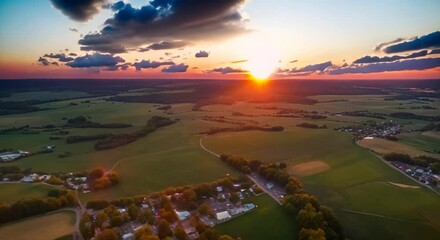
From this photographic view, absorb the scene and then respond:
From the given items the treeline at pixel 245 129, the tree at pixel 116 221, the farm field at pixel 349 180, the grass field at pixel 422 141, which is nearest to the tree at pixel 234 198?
the farm field at pixel 349 180

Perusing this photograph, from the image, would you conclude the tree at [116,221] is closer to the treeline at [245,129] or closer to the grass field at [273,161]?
the grass field at [273,161]

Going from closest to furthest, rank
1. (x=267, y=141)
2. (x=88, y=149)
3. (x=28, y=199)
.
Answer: (x=28, y=199), (x=88, y=149), (x=267, y=141)

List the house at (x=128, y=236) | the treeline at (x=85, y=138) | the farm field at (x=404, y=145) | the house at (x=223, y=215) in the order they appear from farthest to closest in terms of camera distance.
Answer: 1. the treeline at (x=85, y=138)
2. the farm field at (x=404, y=145)
3. the house at (x=223, y=215)
4. the house at (x=128, y=236)

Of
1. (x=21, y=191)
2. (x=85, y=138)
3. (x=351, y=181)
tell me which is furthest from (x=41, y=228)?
(x=85, y=138)

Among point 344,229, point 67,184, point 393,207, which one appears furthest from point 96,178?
point 393,207

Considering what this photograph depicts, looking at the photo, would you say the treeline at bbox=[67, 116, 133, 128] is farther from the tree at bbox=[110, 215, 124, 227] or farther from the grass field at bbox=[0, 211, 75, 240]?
the tree at bbox=[110, 215, 124, 227]

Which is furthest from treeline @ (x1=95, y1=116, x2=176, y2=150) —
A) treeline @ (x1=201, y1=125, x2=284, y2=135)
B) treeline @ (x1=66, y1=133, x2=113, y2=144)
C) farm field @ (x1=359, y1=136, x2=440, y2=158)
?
farm field @ (x1=359, y1=136, x2=440, y2=158)

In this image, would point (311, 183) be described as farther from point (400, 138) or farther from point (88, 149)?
point (88, 149)
